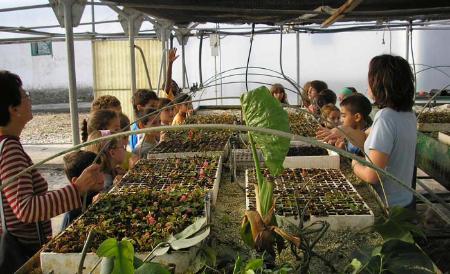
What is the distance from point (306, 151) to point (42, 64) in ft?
44.3

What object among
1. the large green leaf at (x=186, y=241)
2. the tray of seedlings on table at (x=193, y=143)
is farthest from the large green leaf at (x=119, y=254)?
the tray of seedlings on table at (x=193, y=143)

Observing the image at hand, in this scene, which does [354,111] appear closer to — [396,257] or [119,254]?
[396,257]

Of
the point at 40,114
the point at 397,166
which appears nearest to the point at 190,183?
the point at 397,166

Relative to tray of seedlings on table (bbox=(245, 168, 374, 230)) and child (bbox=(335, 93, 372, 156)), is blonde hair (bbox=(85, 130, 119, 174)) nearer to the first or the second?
tray of seedlings on table (bbox=(245, 168, 374, 230))

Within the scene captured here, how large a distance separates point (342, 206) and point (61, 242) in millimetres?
1071

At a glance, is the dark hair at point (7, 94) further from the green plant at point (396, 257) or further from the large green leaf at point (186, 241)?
the green plant at point (396, 257)

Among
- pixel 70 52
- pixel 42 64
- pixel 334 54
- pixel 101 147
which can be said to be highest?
pixel 42 64

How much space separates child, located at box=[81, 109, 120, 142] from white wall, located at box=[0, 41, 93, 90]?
11033mm

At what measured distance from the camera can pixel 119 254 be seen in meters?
1.03

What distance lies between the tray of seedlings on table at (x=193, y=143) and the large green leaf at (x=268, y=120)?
157 cm

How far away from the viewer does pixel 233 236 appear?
5.40 feet

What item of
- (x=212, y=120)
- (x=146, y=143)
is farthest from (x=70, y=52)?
(x=212, y=120)

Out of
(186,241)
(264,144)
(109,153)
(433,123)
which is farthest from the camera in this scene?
(433,123)

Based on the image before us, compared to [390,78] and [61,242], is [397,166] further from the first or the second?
[61,242]
